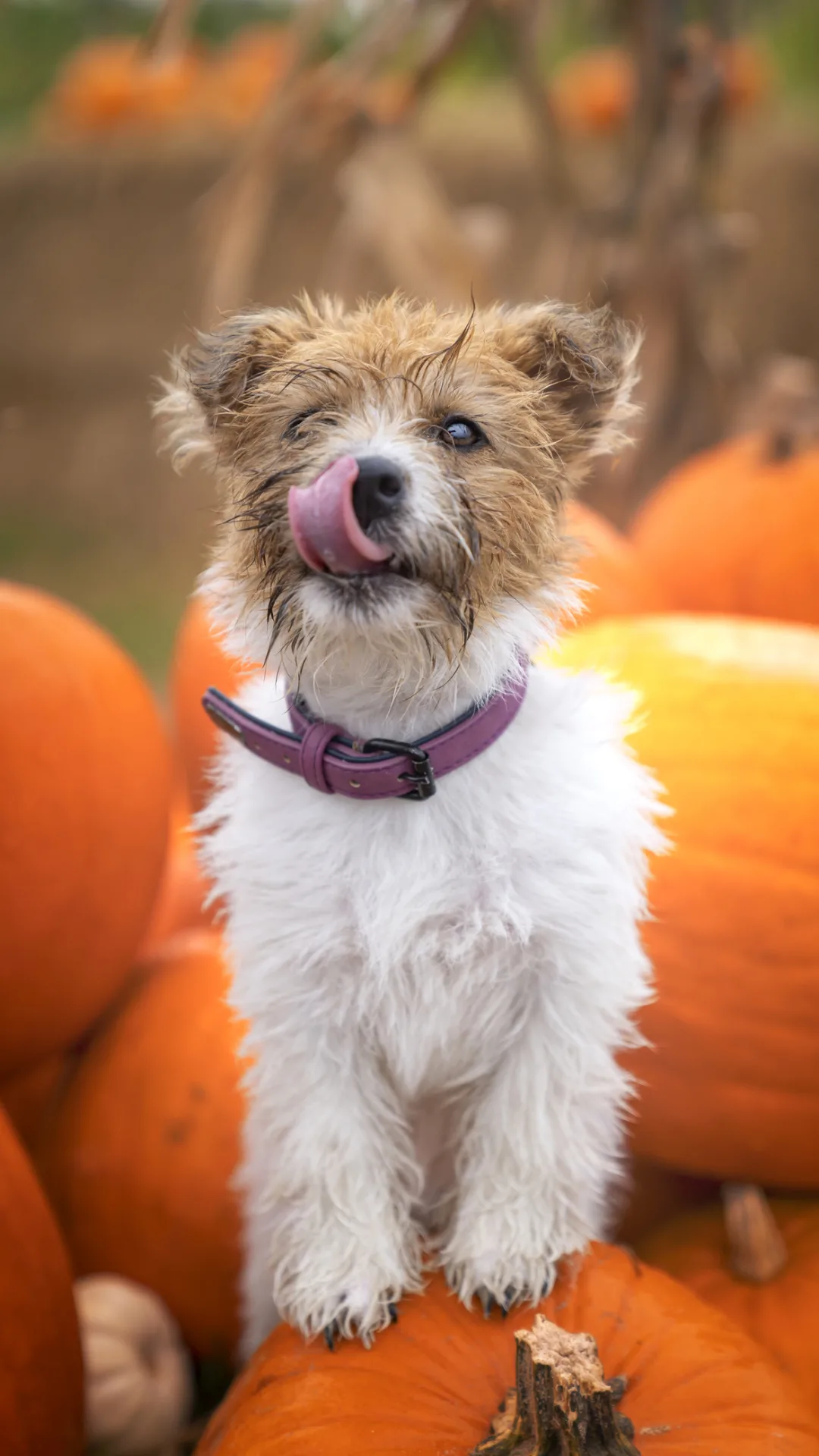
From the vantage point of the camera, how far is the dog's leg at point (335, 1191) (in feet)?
4.30

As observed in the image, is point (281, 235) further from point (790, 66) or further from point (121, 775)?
point (121, 775)

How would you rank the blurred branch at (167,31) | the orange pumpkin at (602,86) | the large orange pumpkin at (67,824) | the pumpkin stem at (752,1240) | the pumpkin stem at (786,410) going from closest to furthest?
1. the blurred branch at (167,31)
2. the pumpkin stem at (752,1240)
3. the large orange pumpkin at (67,824)
4. the pumpkin stem at (786,410)
5. the orange pumpkin at (602,86)

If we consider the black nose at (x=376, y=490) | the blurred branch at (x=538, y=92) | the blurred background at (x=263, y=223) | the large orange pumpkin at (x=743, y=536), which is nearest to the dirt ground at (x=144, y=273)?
the blurred background at (x=263, y=223)

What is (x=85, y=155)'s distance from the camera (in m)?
4.62

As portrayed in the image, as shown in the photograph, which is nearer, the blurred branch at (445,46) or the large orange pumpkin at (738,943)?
the large orange pumpkin at (738,943)

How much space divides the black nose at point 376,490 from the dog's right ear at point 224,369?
0.93ft

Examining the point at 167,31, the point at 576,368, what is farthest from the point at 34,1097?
the point at 167,31

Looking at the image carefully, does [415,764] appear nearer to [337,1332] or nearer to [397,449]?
[397,449]

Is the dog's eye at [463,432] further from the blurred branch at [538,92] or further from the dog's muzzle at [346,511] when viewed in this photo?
the blurred branch at [538,92]

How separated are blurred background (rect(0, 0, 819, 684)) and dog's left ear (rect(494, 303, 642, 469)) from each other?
1.64 meters

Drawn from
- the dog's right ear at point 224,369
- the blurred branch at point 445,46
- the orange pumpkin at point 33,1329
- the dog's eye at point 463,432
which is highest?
the blurred branch at point 445,46

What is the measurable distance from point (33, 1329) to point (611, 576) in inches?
65.8

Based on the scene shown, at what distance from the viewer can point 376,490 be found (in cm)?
106

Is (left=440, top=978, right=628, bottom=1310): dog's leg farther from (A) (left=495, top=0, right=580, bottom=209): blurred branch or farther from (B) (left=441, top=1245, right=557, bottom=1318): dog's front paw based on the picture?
(A) (left=495, top=0, right=580, bottom=209): blurred branch
